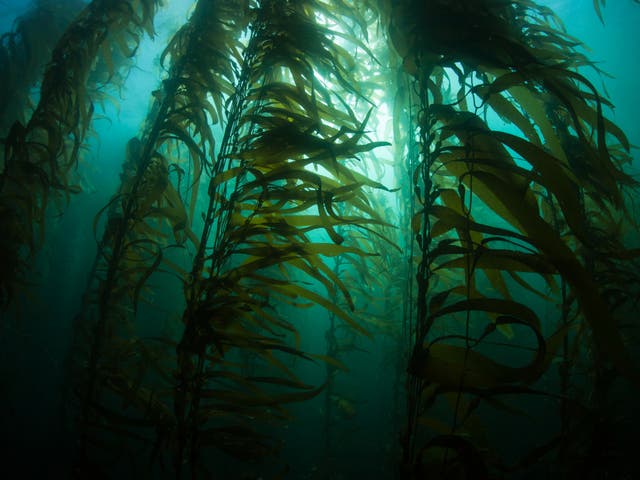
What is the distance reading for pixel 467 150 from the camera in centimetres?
80

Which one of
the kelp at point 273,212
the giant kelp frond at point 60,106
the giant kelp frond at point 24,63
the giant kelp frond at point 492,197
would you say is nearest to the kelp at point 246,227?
the kelp at point 273,212

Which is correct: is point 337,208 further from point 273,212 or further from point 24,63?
→ point 24,63

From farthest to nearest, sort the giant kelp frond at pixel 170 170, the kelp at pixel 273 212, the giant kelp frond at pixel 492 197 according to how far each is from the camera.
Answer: the giant kelp frond at pixel 170 170 → the kelp at pixel 273 212 → the giant kelp frond at pixel 492 197

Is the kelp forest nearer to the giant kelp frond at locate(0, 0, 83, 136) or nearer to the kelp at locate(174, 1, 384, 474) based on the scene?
the kelp at locate(174, 1, 384, 474)

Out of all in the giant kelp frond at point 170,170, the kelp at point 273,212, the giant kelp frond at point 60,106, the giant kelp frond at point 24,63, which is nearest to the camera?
the kelp at point 273,212

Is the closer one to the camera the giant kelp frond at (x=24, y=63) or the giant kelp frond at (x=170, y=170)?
the giant kelp frond at (x=170, y=170)

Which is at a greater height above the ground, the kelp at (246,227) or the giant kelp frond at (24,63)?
the giant kelp frond at (24,63)

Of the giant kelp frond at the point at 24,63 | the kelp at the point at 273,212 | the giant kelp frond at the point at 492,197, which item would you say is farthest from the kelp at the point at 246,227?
the giant kelp frond at the point at 24,63

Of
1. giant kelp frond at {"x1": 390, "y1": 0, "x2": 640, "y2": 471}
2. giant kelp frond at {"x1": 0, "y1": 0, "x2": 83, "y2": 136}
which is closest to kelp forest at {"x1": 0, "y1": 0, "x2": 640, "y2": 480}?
giant kelp frond at {"x1": 390, "y1": 0, "x2": 640, "y2": 471}

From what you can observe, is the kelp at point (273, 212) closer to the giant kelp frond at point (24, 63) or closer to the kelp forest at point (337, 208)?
the kelp forest at point (337, 208)

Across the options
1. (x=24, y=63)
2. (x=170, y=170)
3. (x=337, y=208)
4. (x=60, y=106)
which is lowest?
(x=337, y=208)

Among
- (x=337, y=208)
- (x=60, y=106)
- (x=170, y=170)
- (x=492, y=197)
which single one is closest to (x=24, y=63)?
(x=60, y=106)

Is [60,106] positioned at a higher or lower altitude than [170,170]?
higher

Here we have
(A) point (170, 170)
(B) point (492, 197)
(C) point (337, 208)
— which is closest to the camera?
(B) point (492, 197)
